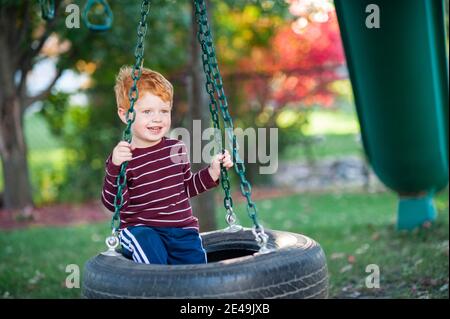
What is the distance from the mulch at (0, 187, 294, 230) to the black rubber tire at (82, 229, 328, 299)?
6.22 metres

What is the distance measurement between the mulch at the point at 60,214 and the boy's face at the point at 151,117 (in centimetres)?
599

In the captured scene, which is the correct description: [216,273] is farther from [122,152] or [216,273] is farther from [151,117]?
[151,117]

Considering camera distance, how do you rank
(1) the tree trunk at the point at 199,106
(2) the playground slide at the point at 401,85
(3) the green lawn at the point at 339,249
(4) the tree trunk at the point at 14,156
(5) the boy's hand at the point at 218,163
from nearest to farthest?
1. (5) the boy's hand at the point at 218,163
2. (3) the green lawn at the point at 339,249
3. (2) the playground slide at the point at 401,85
4. (1) the tree trunk at the point at 199,106
5. (4) the tree trunk at the point at 14,156

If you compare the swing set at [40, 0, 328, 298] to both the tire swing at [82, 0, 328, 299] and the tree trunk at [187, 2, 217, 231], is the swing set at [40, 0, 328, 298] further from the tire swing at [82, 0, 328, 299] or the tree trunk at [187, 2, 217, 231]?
the tree trunk at [187, 2, 217, 231]

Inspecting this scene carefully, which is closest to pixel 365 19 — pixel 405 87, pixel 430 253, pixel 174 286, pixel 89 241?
A: pixel 405 87

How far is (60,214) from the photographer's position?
947 centimetres

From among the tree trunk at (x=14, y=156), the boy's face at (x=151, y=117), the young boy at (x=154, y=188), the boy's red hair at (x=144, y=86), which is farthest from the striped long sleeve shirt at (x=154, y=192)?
the tree trunk at (x=14, y=156)

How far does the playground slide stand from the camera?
16.0ft

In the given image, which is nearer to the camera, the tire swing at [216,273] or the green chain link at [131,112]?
the tire swing at [216,273]

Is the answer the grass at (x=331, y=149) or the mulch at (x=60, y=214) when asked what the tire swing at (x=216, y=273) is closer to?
the mulch at (x=60, y=214)

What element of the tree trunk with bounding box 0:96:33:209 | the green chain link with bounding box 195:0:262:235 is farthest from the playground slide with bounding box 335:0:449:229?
the tree trunk with bounding box 0:96:33:209

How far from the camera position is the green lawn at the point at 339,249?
4.61m

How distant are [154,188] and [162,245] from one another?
0.26 m

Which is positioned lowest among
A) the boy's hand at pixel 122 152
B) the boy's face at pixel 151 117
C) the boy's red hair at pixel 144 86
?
the boy's hand at pixel 122 152
